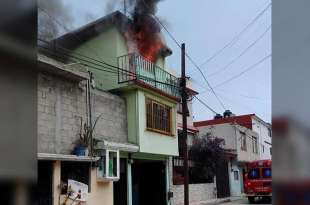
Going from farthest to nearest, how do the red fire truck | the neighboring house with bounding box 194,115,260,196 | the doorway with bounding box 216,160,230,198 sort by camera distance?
the neighboring house with bounding box 194,115,260,196 < the doorway with bounding box 216,160,230,198 < the red fire truck

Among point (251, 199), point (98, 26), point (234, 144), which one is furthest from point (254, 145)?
point (98, 26)

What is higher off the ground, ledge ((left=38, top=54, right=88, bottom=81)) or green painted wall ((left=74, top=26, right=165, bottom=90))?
green painted wall ((left=74, top=26, right=165, bottom=90))

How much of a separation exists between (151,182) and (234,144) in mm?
17459

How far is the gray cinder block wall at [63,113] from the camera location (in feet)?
39.8

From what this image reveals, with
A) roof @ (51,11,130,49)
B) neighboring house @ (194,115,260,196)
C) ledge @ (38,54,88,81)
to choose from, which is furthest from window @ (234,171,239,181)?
ledge @ (38,54,88,81)

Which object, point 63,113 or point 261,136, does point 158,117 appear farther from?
point 261,136

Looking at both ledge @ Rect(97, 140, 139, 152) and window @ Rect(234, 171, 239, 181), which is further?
window @ Rect(234, 171, 239, 181)

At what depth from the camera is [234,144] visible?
35906mm

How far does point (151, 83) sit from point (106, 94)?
305 centimetres

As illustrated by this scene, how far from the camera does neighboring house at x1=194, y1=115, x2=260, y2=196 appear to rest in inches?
1319

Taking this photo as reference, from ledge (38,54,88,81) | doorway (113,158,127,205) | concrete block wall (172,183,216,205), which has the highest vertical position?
ledge (38,54,88,81)

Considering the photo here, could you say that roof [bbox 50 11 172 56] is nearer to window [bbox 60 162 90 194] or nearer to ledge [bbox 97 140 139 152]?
ledge [bbox 97 140 139 152]

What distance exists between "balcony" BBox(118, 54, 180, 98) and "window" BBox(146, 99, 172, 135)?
681 millimetres

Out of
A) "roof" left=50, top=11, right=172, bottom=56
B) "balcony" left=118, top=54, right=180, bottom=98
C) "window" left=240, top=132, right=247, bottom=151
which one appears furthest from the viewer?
"window" left=240, top=132, right=247, bottom=151
